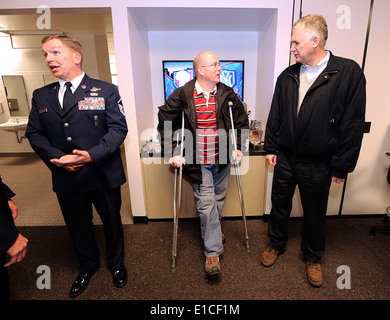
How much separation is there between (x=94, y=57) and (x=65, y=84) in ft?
13.4

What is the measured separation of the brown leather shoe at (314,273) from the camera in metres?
1.83

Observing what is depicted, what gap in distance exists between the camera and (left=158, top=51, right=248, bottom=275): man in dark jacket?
1926 millimetres

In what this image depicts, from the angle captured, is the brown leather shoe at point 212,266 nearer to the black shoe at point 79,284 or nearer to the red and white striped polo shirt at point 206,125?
the red and white striped polo shirt at point 206,125

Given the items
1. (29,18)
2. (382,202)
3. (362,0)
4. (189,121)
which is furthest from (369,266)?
(29,18)

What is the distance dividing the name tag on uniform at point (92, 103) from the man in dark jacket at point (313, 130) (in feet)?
4.46

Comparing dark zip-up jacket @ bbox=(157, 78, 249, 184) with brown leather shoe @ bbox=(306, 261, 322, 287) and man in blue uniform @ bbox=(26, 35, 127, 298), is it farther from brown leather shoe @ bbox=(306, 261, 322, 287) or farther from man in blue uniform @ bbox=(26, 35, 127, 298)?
brown leather shoe @ bbox=(306, 261, 322, 287)

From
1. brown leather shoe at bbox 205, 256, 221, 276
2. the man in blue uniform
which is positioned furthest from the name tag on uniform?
brown leather shoe at bbox 205, 256, 221, 276

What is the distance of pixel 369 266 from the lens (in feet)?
6.69

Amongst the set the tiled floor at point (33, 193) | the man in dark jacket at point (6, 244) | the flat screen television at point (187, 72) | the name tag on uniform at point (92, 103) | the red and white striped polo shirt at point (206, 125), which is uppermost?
→ the flat screen television at point (187, 72)

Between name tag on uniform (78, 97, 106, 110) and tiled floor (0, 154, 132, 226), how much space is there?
167 centimetres

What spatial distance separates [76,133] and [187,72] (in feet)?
6.08

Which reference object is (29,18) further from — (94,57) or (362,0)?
(362,0)

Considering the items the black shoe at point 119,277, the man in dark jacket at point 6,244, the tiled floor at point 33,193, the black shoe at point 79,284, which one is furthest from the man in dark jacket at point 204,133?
the tiled floor at point 33,193

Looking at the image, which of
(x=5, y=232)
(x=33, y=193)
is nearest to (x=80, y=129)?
(x=5, y=232)
